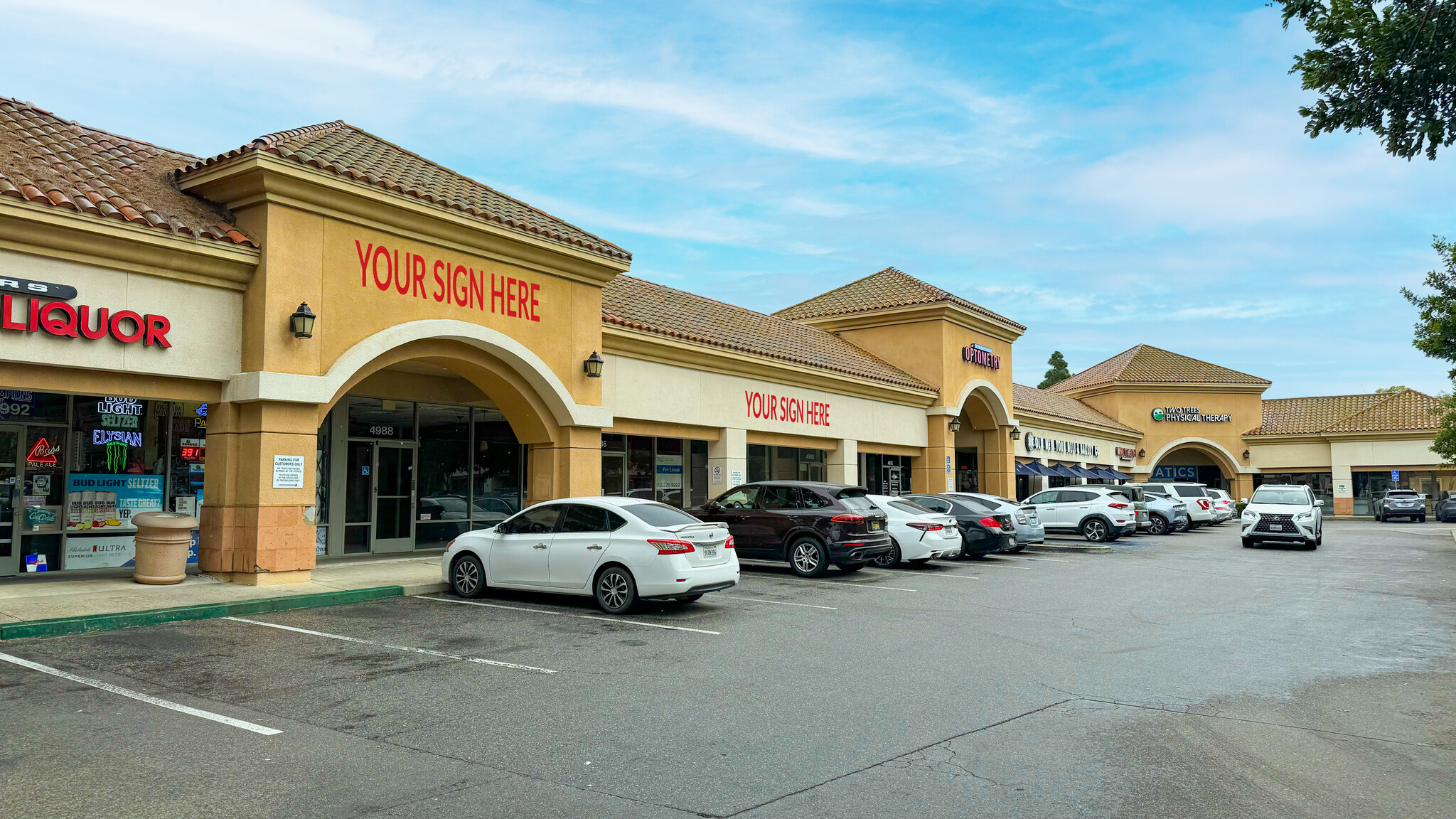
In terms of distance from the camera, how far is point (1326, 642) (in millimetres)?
10375

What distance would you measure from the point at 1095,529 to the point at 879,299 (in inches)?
384

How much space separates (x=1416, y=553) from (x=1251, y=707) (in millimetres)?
20669

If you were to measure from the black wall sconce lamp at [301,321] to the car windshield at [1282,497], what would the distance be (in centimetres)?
2310

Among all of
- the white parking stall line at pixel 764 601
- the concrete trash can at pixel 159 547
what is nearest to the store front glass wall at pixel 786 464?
the white parking stall line at pixel 764 601

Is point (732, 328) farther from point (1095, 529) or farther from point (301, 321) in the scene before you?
point (301, 321)

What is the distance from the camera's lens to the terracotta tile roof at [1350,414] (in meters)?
49.8

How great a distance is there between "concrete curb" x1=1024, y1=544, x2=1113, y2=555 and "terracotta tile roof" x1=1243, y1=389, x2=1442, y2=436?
3188 centimetres

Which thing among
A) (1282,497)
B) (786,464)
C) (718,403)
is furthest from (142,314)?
(1282,497)

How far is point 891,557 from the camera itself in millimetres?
18484

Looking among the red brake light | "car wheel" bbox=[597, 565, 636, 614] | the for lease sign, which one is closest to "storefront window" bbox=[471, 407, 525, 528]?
the for lease sign

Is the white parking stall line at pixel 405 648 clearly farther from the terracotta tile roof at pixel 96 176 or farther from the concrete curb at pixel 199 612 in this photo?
the terracotta tile roof at pixel 96 176

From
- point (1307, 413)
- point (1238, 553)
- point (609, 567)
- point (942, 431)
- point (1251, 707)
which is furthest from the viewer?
point (1307, 413)

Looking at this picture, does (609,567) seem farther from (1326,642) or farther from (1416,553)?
(1416,553)

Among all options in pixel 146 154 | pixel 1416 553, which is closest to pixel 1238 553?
pixel 1416 553
